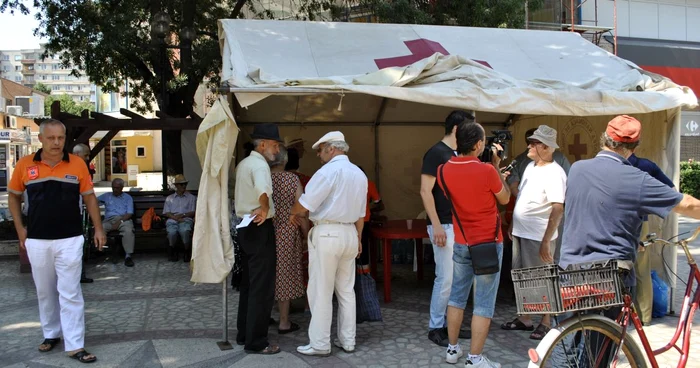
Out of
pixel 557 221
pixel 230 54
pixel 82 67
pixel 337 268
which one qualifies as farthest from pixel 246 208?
pixel 82 67

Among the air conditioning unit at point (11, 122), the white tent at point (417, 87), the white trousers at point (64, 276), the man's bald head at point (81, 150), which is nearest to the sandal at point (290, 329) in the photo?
the white trousers at point (64, 276)

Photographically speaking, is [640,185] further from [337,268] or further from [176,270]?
[176,270]

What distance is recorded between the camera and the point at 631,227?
2953mm

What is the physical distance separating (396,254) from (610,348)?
5.12 metres

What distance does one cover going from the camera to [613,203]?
2918mm

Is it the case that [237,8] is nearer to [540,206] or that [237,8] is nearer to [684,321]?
[540,206]

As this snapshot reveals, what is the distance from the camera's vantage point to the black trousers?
168 inches

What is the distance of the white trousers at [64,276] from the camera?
4207 mm

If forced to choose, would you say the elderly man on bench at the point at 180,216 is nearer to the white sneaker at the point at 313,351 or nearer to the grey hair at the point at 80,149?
the grey hair at the point at 80,149

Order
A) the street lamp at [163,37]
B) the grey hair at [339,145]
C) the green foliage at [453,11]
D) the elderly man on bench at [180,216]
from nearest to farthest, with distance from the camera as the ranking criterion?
the grey hair at [339,145] < the elderly man on bench at [180,216] < the street lamp at [163,37] < the green foliage at [453,11]

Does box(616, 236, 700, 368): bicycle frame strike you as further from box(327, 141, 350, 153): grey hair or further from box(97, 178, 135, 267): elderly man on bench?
box(97, 178, 135, 267): elderly man on bench

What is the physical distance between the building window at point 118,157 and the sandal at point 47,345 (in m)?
33.0

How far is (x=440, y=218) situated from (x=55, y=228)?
115 inches

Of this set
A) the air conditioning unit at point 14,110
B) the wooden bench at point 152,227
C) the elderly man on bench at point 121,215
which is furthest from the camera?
the air conditioning unit at point 14,110
